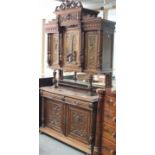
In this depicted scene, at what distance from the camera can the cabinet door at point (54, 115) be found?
374 centimetres

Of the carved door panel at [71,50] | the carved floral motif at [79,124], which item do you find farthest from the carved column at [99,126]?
the carved door panel at [71,50]

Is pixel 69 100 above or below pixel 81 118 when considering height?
above

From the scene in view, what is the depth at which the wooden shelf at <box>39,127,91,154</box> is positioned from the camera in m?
3.29

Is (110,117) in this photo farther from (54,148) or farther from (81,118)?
(54,148)

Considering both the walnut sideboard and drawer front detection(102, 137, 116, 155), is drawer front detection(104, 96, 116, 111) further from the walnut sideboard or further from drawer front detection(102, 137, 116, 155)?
drawer front detection(102, 137, 116, 155)

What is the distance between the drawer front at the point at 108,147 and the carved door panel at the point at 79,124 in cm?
40

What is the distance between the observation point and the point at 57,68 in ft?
12.9

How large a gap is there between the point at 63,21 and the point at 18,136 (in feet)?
10.8

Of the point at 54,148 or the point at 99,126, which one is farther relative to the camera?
the point at 54,148

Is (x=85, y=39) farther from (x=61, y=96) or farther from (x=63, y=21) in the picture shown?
(x=61, y=96)

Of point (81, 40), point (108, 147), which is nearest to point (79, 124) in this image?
point (108, 147)

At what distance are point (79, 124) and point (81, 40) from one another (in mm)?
1214

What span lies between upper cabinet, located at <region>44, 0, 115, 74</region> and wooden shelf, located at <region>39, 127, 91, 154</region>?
103cm

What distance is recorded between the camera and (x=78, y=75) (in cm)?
396
